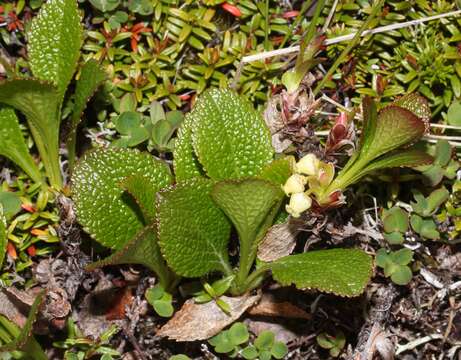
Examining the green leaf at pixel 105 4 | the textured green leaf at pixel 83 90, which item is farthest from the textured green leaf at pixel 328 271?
the green leaf at pixel 105 4

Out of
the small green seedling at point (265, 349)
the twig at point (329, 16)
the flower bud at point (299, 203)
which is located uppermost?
the twig at point (329, 16)

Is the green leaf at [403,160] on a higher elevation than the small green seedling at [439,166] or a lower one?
higher

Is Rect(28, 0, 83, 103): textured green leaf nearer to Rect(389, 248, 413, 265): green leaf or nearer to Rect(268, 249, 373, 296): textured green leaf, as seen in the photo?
Rect(268, 249, 373, 296): textured green leaf

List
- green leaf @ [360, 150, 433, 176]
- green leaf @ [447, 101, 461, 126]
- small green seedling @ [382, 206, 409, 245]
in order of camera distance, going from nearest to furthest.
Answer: green leaf @ [360, 150, 433, 176], small green seedling @ [382, 206, 409, 245], green leaf @ [447, 101, 461, 126]

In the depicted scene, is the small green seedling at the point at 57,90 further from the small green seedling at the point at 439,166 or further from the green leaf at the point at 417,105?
the small green seedling at the point at 439,166

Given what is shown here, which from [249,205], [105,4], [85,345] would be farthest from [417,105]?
[85,345]

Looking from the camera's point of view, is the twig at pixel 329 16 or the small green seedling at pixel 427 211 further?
the twig at pixel 329 16

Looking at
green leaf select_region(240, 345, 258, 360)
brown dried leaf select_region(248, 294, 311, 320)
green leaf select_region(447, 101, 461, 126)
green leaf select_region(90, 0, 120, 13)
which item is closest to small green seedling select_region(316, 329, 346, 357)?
brown dried leaf select_region(248, 294, 311, 320)

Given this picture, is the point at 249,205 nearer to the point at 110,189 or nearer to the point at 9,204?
the point at 110,189
